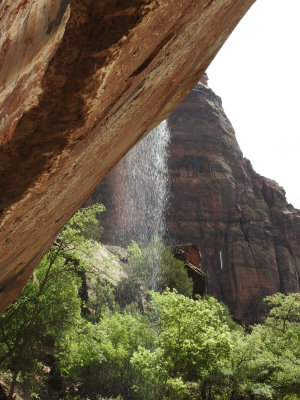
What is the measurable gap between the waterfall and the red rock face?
6.90 feet

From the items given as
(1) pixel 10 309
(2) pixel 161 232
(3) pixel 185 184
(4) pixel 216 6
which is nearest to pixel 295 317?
(1) pixel 10 309

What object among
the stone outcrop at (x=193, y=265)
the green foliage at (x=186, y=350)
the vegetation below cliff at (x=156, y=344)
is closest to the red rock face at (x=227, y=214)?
the stone outcrop at (x=193, y=265)

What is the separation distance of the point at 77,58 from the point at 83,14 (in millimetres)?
250

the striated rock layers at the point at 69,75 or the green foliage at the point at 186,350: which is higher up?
the green foliage at the point at 186,350

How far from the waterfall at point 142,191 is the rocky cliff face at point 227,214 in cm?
173

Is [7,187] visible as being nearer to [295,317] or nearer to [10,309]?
[10,309]

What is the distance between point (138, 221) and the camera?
61.1 m

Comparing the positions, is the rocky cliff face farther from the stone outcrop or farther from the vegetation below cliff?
the vegetation below cliff

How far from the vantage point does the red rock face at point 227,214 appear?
188 ft

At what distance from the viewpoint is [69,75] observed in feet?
6.30

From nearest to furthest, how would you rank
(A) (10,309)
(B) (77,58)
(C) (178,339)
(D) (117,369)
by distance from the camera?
(B) (77,58)
(A) (10,309)
(C) (178,339)
(D) (117,369)

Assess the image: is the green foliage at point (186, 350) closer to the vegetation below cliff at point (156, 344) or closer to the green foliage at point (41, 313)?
the vegetation below cliff at point (156, 344)

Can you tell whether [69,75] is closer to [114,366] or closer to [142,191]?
[114,366]

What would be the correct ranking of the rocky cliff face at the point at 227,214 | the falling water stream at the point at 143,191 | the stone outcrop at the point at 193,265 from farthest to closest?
the falling water stream at the point at 143,191
the rocky cliff face at the point at 227,214
the stone outcrop at the point at 193,265
